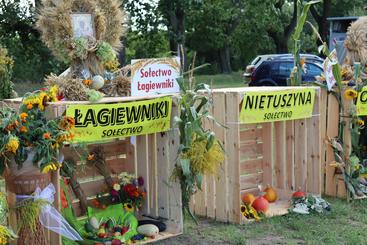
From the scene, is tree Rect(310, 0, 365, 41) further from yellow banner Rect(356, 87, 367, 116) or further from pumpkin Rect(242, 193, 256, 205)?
pumpkin Rect(242, 193, 256, 205)

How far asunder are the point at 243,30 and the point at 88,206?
115ft

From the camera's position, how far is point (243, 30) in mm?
39312

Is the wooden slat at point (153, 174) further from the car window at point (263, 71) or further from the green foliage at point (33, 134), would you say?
the car window at point (263, 71)

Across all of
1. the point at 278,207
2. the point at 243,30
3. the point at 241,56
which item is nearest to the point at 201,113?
the point at 278,207

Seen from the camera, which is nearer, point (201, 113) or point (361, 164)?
point (201, 113)

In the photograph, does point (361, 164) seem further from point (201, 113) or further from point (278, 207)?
point (201, 113)

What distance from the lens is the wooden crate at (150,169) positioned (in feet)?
17.2

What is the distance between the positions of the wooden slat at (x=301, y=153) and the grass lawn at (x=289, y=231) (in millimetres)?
554

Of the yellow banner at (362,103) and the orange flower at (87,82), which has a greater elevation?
the orange flower at (87,82)

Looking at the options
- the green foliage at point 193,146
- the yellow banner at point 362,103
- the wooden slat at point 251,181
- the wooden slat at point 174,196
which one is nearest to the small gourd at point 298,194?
the wooden slat at point 251,181

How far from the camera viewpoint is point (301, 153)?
21.2 feet

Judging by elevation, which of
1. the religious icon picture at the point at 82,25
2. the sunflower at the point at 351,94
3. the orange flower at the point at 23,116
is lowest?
the sunflower at the point at 351,94

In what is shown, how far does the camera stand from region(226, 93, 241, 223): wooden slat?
546cm

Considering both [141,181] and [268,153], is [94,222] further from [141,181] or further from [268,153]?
[268,153]
